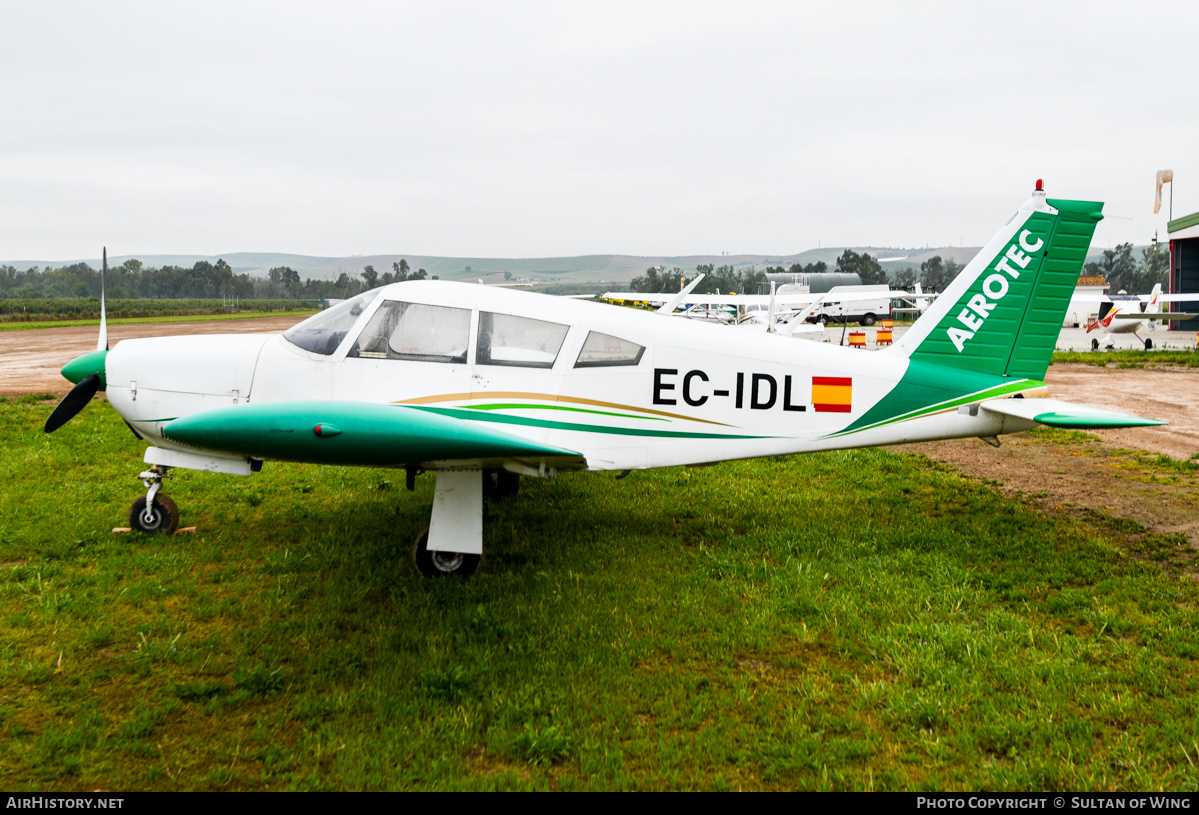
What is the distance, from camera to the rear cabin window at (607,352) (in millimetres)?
5891

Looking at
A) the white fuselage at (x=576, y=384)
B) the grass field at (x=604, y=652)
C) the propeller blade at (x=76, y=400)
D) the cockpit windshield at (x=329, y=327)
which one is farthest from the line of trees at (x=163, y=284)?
the grass field at (x=604, y=652)

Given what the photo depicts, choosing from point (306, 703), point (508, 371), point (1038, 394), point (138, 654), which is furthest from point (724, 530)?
point (138, 654)

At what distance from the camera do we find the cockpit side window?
18.9ft

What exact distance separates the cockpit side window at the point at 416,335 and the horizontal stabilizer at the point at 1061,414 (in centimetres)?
461

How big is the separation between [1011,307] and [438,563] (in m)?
5.56

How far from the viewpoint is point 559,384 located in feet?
19.1

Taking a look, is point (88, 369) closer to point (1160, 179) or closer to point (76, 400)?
point (76, 400)

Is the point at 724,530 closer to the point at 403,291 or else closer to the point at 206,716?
the point at 403,291

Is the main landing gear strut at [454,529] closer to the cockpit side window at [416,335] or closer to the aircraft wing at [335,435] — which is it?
the aircraft wing at [335,435]

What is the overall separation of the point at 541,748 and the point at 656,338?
11.3ft

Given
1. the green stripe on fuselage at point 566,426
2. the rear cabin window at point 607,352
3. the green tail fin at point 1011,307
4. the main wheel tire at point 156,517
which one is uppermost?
the green tail fin at point 1011,307

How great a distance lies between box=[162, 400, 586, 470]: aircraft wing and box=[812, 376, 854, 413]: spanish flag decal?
9.08 ft

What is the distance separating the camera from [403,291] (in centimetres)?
591

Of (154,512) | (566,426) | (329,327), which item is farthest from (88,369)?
(566,426)
